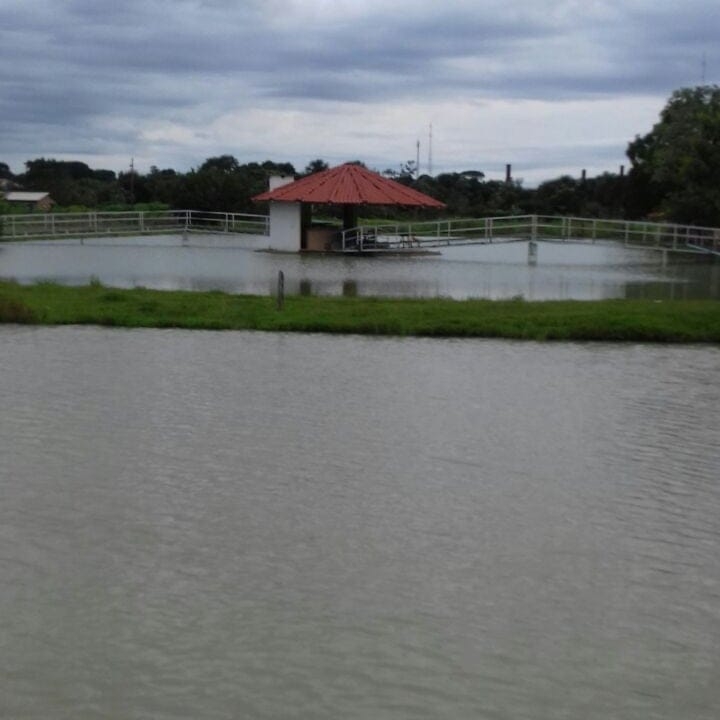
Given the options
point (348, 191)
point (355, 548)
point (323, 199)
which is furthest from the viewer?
point (348, 191)

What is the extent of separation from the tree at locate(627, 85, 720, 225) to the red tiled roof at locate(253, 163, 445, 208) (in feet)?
32.9

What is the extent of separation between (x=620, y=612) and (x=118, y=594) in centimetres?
287

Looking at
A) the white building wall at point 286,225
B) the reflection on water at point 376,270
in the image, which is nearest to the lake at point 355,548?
the reflection on water at point 376,270

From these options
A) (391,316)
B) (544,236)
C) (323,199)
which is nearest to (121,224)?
(323,199)

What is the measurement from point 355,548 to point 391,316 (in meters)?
12.7

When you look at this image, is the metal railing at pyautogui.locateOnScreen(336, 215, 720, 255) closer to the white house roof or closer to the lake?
the lake

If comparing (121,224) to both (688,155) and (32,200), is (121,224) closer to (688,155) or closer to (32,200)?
(688,155)

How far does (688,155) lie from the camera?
51.3 m

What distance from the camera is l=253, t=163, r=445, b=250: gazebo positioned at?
4703 cm

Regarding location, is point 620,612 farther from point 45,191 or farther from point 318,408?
point 45,191

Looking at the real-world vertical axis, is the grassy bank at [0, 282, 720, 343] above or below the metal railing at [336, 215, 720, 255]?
below

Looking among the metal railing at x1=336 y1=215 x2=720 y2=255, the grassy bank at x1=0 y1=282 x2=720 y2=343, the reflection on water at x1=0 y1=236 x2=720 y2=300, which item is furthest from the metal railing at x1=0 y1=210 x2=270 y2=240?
the grassy bank at x1=0 y1=282 x2=720 y2=343

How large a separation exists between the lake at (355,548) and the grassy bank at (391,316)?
4764 millimetres

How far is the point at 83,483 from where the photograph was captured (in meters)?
9.91
